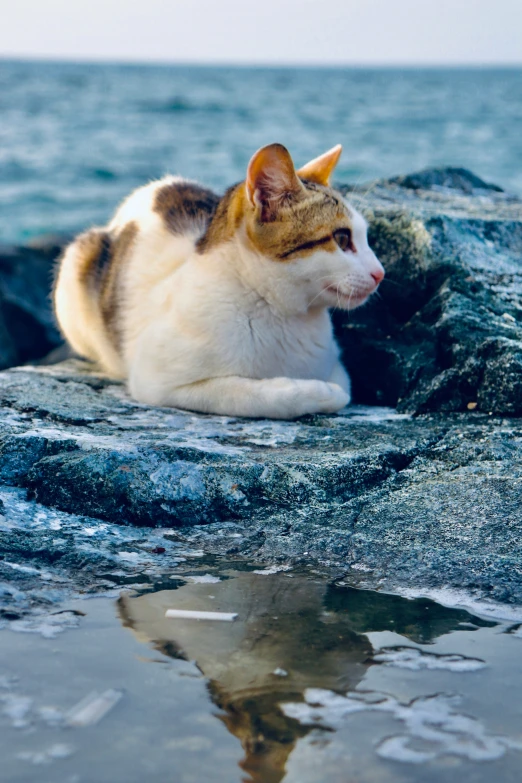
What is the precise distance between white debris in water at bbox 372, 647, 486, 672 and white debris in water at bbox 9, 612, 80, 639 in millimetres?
709

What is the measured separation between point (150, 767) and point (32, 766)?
0.69ft

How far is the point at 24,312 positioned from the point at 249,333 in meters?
4.27

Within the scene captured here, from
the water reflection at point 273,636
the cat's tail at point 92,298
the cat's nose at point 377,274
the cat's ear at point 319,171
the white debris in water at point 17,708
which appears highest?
the cat's ear at point 319,171

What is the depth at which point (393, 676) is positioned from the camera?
190 cm

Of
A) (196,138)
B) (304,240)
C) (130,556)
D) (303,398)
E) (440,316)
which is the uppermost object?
(196,138)

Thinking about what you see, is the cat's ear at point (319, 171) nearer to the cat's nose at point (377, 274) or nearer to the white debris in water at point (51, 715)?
the cat's nose at point (377, 274)

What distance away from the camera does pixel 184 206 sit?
424 cm

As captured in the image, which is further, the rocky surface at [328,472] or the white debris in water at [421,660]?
the rocky surface at [328,472]

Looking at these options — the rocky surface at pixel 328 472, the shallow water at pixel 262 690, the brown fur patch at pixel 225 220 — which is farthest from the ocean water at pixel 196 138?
the shallow water at pixel 262 690

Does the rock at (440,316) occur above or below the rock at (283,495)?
above

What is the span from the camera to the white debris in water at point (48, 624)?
6.73 feet

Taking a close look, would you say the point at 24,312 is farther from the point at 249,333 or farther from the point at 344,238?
the point at 344,238

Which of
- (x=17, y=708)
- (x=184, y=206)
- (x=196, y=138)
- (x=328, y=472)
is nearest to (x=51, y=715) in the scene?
(x=17, y=708)

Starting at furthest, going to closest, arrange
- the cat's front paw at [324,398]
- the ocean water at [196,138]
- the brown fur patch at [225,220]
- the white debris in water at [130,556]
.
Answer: the ocean water at [196,138] → the brown fur patch at [225,220] → the cat's front paw at [324,398] → the white debris in water at [130,556]
